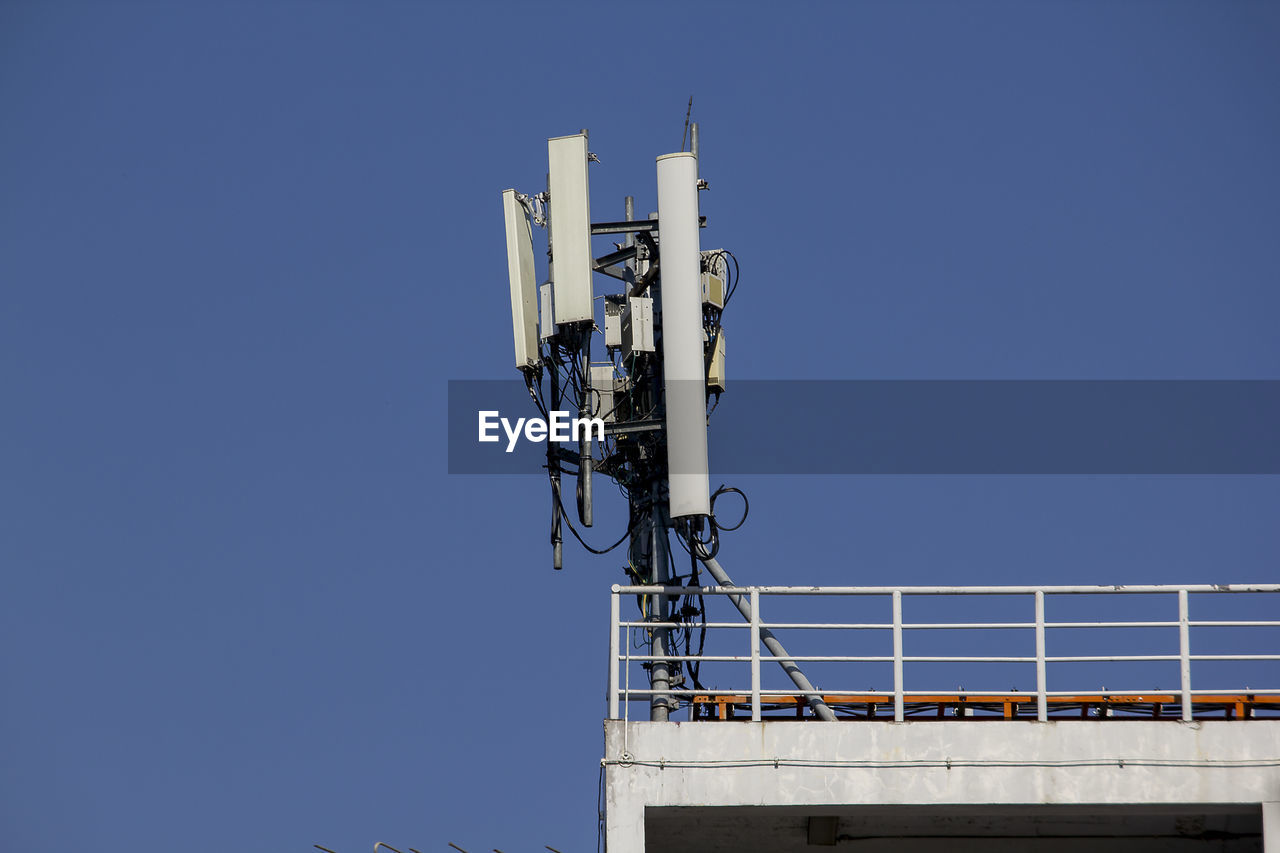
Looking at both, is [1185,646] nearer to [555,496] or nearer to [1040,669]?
[1040,669]

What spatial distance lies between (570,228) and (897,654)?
21.5 ft

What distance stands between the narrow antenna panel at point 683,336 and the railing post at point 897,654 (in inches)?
103

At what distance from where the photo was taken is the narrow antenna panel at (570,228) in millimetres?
19500

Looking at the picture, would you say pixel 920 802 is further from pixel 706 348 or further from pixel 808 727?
pixel 706 348

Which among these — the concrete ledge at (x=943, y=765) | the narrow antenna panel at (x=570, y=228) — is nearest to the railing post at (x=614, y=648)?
the concrete ledge at (x=943, y=765)

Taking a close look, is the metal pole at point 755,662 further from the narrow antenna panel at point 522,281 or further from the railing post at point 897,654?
the narrow antenna panel at point 522,281

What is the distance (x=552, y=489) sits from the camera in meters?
20.5

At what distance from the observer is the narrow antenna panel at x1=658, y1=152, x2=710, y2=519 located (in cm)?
1861

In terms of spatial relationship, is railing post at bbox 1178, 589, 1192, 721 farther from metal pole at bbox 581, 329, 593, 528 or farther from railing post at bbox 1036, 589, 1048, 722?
metal pole at bbox 581, 329, 593, 528

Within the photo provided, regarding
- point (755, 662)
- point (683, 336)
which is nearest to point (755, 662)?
point (755, 662)

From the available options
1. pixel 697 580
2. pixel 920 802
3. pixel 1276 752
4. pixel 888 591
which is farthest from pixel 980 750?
pixel 697 580

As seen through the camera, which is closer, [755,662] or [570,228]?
[755,662]

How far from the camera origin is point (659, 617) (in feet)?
63.9

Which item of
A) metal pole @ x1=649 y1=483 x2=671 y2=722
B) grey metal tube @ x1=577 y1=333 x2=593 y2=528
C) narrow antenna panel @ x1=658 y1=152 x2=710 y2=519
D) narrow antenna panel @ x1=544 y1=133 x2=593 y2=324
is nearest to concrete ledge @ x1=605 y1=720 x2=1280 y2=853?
metal pole @ x1=649 y1=483 x2=671 y2=722
